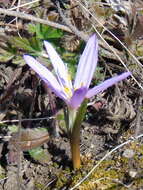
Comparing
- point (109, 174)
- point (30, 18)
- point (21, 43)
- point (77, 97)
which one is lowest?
point (109, 174)

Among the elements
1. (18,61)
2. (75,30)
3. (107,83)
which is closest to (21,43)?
(18,61)

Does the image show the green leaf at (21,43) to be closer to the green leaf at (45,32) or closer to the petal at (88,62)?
the green leaf at (45,32)

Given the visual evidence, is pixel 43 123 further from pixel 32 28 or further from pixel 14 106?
pixel 32 28

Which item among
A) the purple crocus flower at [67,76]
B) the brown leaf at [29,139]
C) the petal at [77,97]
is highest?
the purple crocus flower at [67,76]

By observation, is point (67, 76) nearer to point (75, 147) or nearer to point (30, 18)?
point (75, 147)

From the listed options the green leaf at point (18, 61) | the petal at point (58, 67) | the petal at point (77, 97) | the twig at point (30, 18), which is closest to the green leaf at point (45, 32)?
the twig at point (30, 18)

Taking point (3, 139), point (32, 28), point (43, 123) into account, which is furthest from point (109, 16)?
point (3, 139)
